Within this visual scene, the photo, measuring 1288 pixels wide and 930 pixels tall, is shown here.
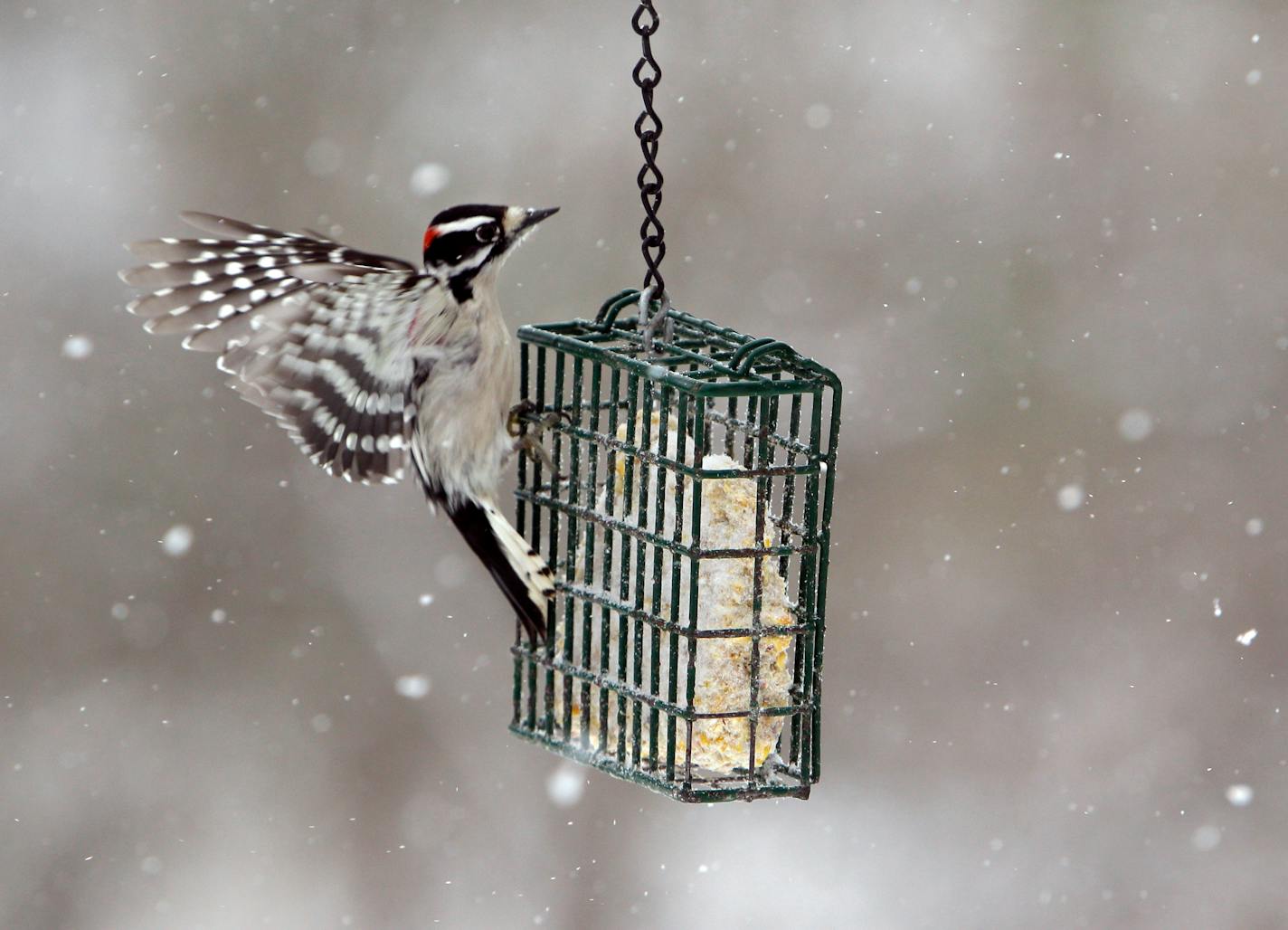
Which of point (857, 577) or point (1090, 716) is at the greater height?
point (857, 577)

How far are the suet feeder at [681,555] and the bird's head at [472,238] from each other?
0.63 feet

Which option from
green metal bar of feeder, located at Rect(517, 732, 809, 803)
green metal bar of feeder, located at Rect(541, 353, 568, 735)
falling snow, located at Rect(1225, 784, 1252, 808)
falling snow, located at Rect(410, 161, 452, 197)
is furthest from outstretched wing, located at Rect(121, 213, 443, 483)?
falling snow, located at Rect(1225, 784, 1252, 808)

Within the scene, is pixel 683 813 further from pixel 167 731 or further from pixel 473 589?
pixel 167 731

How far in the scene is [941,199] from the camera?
312 inches

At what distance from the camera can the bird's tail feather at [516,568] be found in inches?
170

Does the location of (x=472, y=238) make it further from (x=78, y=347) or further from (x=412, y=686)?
(x=412, y=686)

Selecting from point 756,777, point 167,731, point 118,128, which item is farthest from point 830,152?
point 756,777

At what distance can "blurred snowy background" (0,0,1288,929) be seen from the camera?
7703 millimetres

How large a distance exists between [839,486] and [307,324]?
3.98 m

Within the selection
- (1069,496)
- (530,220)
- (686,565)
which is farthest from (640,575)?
(1069,496)

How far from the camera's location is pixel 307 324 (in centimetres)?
439

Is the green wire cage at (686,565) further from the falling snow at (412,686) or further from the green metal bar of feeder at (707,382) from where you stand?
the falling snow at (412,686)

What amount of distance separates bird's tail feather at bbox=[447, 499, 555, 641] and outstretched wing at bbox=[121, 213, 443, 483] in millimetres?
263

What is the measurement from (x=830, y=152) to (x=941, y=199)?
50 centimetres
